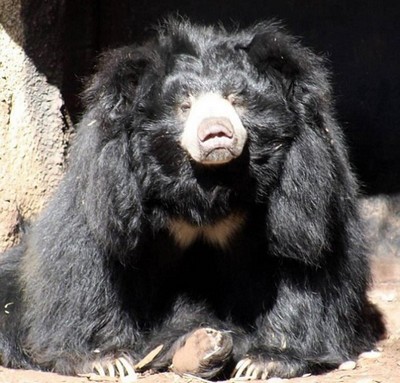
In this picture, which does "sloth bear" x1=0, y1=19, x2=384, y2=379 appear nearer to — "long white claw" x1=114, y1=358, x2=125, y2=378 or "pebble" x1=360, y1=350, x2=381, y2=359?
"long white claw" x1=114, y1=358, x2=125, y2=378

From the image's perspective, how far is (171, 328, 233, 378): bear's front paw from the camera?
194 inches

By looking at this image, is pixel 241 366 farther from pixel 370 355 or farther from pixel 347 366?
pixel 370 355

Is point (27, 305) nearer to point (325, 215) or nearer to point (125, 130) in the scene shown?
point (125, 130)

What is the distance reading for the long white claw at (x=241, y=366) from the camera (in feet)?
16.8

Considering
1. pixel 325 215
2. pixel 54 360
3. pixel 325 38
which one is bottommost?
pixel 54 360

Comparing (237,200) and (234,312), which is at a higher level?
(237,200)

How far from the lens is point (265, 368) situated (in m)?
5.11

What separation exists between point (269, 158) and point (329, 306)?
0.88m

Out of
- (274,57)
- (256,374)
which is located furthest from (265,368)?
(274,57)

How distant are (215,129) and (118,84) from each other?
651 millimetres

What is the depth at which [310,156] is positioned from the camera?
508cm

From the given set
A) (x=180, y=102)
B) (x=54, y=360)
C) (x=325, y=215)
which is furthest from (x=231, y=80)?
(x=54, y=360)

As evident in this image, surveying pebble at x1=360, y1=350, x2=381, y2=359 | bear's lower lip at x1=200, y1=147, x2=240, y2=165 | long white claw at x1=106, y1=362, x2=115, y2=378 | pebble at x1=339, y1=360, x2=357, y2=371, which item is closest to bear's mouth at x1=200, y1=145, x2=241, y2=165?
bear's lower lip at x1=200, y1=147, x2=240, y2=165

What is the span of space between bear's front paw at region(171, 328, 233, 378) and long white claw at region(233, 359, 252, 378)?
0.15 metres
